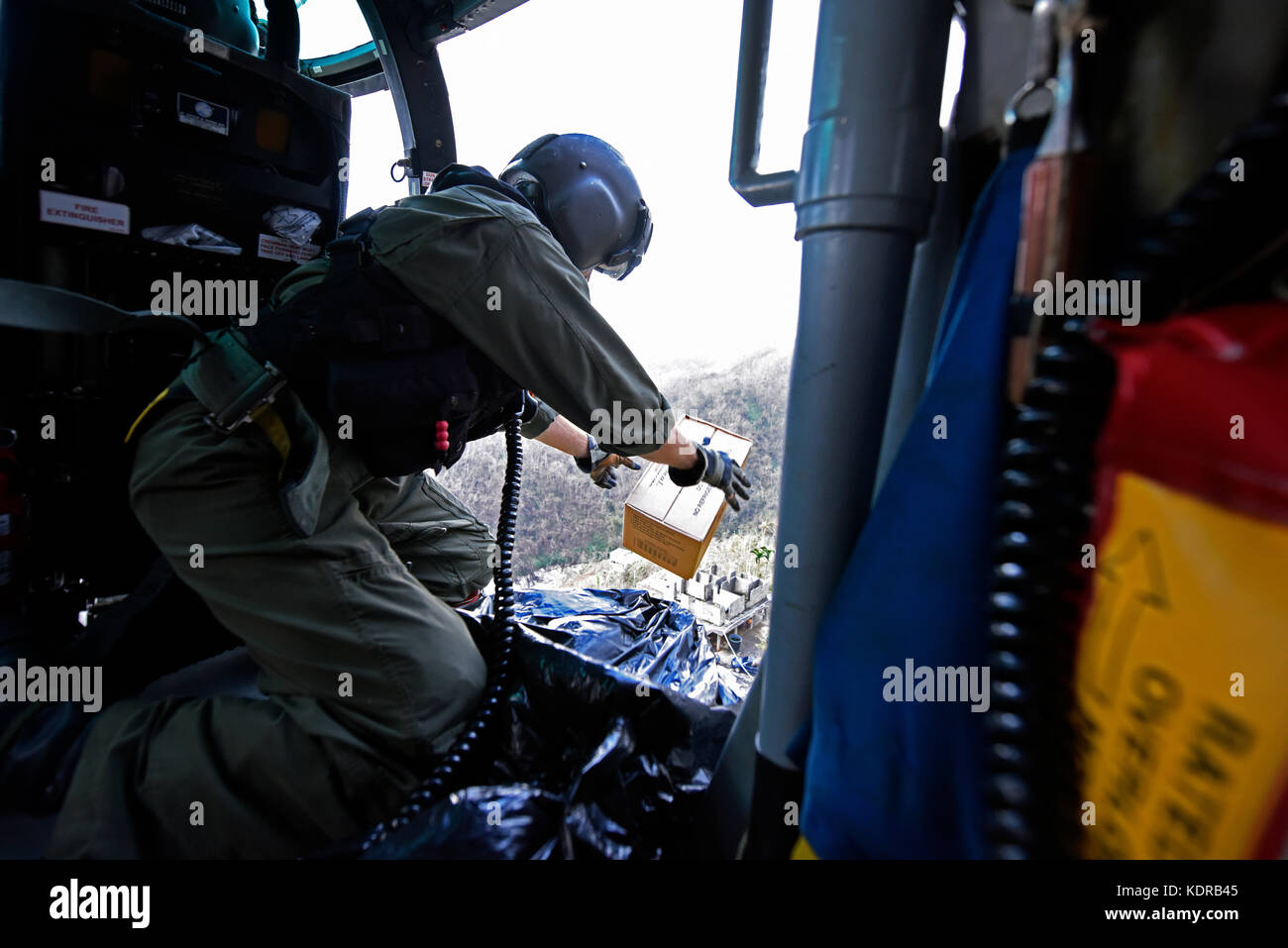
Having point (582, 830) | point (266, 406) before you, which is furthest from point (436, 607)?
point (582, 830)

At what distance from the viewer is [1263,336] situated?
323mm

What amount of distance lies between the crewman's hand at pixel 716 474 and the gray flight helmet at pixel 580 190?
653 millimetres

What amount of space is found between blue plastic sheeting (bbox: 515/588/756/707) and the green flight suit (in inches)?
13.3

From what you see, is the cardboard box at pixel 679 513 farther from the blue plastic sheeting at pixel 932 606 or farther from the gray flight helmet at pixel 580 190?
the blue plastic sheeting at pixel 932 606

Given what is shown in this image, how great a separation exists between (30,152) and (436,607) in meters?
1.50

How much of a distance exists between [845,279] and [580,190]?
4.37ft

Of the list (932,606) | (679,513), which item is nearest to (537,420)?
(679,513)

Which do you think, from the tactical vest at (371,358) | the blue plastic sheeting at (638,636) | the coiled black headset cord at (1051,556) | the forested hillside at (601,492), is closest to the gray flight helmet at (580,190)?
the tactical vest at (371,358)

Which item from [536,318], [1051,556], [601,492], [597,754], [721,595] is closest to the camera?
[1051,556]

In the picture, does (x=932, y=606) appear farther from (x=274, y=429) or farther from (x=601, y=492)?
(x=601, y=492)

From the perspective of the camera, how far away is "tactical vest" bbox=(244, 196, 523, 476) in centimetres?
139

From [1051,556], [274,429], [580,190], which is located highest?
[580,190]

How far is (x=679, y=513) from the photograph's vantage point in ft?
7.43

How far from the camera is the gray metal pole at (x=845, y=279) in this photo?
601mm
